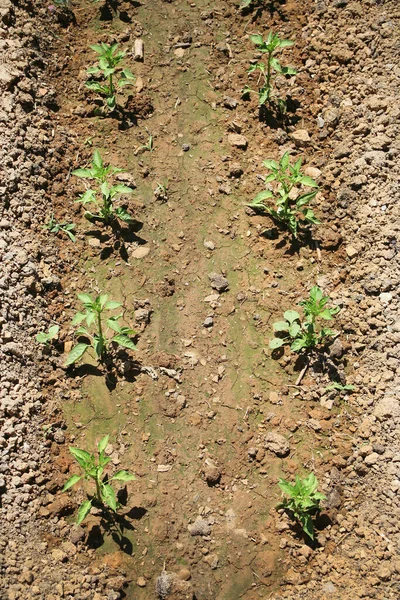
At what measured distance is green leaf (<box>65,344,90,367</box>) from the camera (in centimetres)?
403

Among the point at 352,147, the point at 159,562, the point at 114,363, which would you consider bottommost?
the point at 159,562

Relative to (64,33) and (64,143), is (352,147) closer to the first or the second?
(64,143)

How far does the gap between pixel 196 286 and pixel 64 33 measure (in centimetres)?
248

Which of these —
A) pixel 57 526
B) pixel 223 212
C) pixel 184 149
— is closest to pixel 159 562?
pixel 57 526

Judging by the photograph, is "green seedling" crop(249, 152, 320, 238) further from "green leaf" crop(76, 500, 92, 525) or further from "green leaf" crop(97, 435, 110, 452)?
"green leaf" crop(76, 500, 92, 525)

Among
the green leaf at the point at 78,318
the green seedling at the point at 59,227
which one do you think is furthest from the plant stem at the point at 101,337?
the green seedling at the point at 59,227

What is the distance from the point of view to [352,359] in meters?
4.13

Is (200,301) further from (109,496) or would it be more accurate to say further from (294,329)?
(109,496)

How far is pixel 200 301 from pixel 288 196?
0.99 m

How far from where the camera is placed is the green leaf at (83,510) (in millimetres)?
3539

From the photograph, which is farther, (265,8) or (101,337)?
(265,8)

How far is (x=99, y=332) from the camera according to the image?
4.05m

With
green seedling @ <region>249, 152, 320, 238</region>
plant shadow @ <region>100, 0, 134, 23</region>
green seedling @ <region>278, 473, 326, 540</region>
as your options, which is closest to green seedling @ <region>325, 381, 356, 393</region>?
green seedling @ <region>278, 473, 326, 540</region>

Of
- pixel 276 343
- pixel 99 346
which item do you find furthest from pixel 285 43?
pixel 99 346
